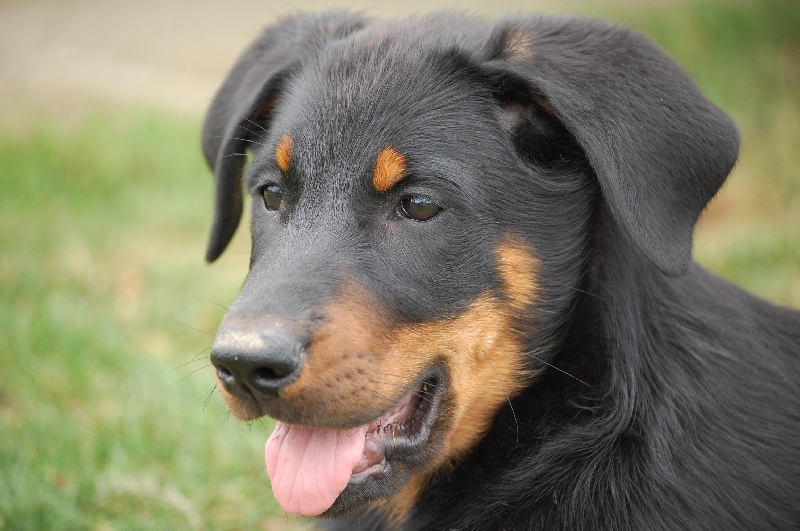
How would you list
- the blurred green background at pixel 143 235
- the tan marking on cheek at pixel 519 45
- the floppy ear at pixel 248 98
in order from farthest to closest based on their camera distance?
1. the blurred green background at pixel 143 235
2. the floppy ear at pixel 248 98
3. the tan marking on cheek at pixel 519 45

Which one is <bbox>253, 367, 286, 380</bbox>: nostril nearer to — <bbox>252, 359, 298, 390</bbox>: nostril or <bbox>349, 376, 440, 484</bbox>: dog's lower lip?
<bbox>252, 359, 298, 390</bbox>: nostril

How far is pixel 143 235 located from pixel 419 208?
5.56m

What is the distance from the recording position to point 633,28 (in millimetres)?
2934

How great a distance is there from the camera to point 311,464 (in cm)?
267

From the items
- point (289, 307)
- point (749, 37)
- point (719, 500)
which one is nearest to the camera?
point (289, 307)

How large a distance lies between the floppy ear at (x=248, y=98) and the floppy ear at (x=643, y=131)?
3.23ft

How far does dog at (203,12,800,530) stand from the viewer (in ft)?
8.41

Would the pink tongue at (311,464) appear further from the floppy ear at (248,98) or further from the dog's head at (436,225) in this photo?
the floppy ear at (248,98)

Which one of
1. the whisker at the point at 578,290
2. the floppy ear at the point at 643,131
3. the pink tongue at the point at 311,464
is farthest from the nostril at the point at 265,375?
the floppy ear at the point at 643,131

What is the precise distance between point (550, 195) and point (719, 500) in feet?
3.55

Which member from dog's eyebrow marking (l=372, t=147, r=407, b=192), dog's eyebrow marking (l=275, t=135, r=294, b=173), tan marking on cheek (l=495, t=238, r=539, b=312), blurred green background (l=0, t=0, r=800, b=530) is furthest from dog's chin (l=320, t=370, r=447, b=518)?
blurred green background (l=0, t=0, r=800, b=530)

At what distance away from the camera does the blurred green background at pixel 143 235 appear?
4156 millimetres

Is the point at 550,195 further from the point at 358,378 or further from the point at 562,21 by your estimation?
the point at 358,378

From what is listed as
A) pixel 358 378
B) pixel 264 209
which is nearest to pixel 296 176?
pixel 264 209
